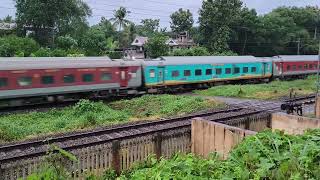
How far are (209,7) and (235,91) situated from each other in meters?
41.9

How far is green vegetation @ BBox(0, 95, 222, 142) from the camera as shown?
55.5 ft

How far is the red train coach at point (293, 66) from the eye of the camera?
1686 inches

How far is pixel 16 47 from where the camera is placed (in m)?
50.6

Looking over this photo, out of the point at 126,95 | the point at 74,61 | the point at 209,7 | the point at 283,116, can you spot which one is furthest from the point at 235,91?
the point at 209,7

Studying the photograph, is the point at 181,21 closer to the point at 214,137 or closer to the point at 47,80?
the point at 47,80

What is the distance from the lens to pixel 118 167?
9766 mm

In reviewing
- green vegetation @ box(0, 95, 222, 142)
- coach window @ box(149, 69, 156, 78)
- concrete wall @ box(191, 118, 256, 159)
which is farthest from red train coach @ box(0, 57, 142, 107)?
concrete wall @ box(191, 118, 256, 159)

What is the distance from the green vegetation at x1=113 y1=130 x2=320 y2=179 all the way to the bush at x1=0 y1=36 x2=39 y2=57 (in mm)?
44713

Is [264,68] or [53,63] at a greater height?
[53,63]

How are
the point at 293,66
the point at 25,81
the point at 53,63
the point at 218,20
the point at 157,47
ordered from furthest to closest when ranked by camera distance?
1. the point at 218,20
2. the point at 157,47
3. the point at 293,66
4. the point at 53,63
5. the point at 25,81

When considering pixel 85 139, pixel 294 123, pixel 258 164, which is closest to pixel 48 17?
pixel 85 139

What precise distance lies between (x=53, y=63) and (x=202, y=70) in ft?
48.6

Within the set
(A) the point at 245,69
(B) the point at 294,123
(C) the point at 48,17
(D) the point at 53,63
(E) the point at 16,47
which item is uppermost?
(C) the point at 48,17

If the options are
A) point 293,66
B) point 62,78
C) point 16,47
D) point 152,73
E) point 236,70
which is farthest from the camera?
point 16,47
